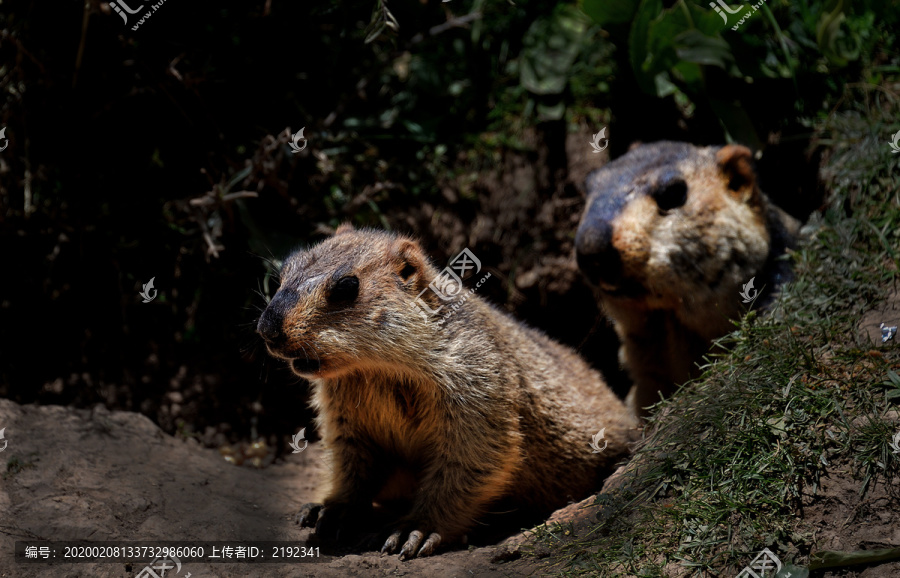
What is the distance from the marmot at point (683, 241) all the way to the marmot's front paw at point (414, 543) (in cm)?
211

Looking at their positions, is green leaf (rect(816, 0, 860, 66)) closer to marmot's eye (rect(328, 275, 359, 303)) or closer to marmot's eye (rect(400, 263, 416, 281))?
marmot's eye (rect(400, 263, 416, 281))

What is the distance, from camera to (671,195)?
17.6ft

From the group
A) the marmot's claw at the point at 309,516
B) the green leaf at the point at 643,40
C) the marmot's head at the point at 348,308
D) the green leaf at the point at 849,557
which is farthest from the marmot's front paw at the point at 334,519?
the green leaf at the point at 643,40

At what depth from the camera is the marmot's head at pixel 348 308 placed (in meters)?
3.96

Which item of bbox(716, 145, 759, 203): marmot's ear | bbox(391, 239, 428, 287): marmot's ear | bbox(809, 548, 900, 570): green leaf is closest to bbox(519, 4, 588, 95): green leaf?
bbox(716, 145, 759, 203): marmot's ear

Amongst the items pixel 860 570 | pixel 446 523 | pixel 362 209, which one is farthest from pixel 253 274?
pixel 860 570

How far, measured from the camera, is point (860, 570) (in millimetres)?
→ 3123

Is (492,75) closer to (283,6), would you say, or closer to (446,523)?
(283,6)

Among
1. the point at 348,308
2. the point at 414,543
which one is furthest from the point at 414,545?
the point at 348,308

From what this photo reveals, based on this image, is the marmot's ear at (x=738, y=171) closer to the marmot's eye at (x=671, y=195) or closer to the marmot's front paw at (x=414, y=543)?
the marmot's eye at (x=671, y=195)

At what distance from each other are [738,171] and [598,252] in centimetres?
138

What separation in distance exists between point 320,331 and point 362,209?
2.58 metres

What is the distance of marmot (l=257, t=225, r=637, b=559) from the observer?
4133mm

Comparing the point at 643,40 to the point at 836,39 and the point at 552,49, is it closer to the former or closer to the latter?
the point at 552,49
